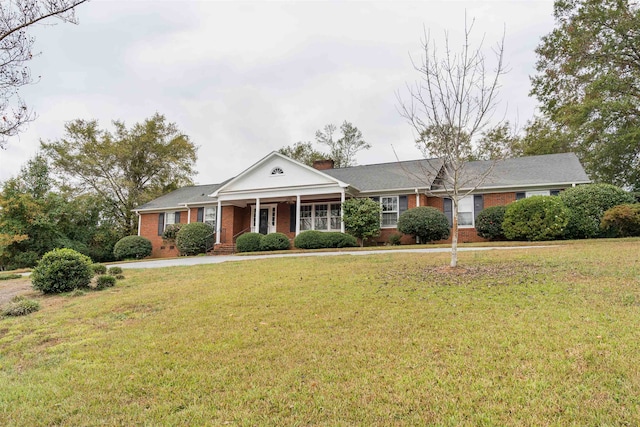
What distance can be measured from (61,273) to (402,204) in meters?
14.7

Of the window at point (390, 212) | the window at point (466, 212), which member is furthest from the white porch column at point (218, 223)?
the window at point (466, 212)

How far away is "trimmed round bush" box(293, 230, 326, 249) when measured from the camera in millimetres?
18047

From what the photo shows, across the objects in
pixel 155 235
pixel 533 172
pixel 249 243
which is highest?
pixel 533 172

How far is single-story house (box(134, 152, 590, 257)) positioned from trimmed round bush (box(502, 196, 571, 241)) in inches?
77.2

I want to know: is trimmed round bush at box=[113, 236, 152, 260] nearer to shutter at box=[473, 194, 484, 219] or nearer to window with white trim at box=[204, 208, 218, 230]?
window with white trim at box=[204, 208, 218, 230]

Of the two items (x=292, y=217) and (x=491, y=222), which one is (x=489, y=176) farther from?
(x=292, y=217)

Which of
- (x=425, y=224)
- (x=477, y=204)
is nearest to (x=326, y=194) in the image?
(x=425, y=224)

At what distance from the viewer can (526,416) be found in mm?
2609

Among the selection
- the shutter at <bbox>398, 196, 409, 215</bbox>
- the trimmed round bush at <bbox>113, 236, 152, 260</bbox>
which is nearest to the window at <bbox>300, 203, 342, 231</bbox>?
the shutter at <bbox>398, 196, 409, 215</bbox>

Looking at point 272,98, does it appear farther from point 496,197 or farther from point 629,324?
point 629,324

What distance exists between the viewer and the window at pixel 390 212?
1900 cm

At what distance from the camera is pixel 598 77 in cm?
1872

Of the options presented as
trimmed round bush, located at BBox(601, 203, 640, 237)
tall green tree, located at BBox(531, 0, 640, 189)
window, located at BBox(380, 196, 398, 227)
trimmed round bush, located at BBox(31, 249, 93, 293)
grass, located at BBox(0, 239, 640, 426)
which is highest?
tall green tree, located at BBox(531, 0, 640, 189)

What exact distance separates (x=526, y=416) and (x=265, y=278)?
6.70 metres
